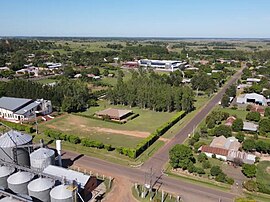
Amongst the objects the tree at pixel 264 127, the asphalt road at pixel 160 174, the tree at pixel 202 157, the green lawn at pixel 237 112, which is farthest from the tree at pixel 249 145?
the green lawn at pixel 237 112

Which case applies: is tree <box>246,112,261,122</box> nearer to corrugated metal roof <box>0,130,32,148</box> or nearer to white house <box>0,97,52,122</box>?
white house <box>0,97,52,122</box>

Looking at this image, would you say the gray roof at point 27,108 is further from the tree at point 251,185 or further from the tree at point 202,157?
the tree at point 251,185

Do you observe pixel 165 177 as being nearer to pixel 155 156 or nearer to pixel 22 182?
pixel 155 156

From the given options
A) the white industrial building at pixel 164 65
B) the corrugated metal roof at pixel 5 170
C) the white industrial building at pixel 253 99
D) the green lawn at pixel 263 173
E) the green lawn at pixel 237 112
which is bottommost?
the green lawn at pixel 263 173

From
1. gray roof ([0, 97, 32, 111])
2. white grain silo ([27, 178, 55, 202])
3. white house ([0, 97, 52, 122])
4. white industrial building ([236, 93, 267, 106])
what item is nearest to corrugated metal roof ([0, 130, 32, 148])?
white grain silo ([27, 178, 55, 202])

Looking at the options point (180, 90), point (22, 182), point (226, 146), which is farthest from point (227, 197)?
point (180, 90)

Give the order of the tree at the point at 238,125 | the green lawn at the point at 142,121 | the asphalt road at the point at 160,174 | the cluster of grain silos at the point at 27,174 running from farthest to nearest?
the green lawn at the point at 142,121, the tree at the point at 238,125, the asphalt road at the point at 160,174, the cluster of grain silos at the point at 27,174
